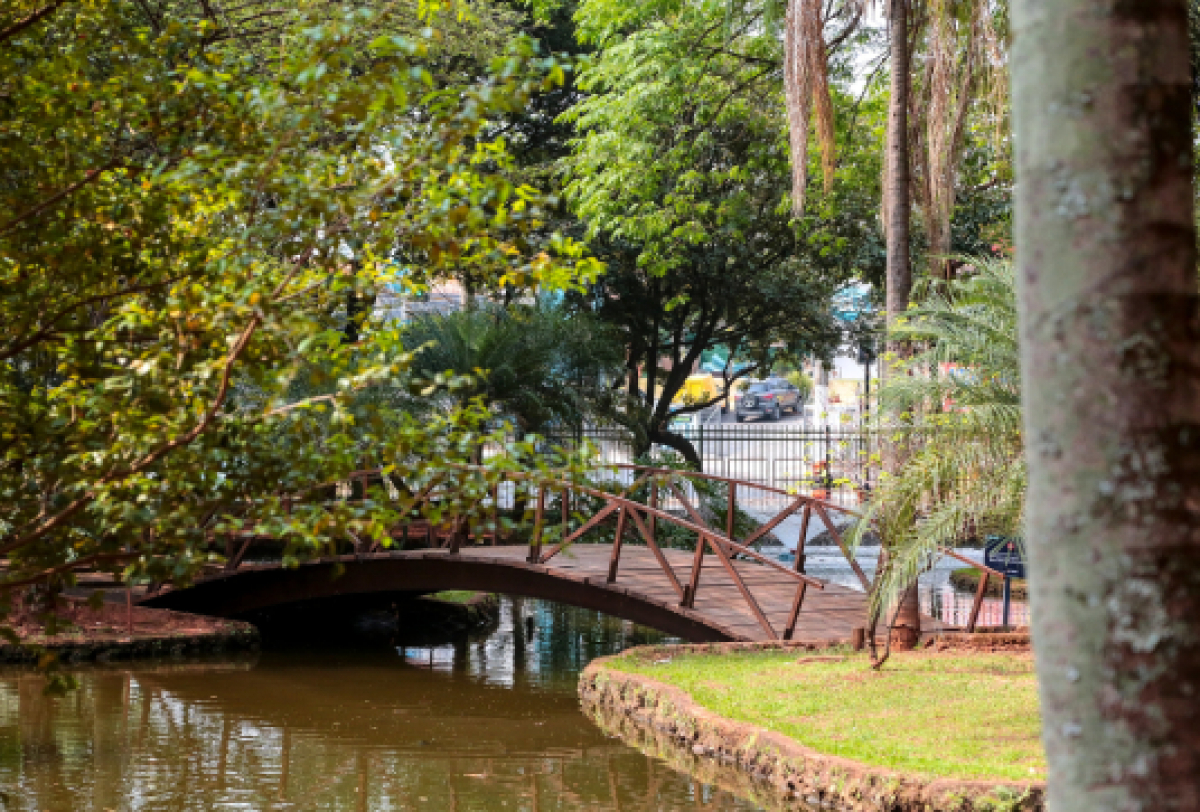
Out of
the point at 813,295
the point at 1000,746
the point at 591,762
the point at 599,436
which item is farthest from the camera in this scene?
the point at 813,295

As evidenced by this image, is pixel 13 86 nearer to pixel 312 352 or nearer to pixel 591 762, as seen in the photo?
pixel 312 352

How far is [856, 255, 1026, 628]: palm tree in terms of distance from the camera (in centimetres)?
874

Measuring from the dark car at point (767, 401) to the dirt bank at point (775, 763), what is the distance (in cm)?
3286

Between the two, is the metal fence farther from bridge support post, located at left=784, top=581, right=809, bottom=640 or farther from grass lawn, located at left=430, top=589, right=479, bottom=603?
grass lawn, located at left=430, top=589, right=479, bottom=603

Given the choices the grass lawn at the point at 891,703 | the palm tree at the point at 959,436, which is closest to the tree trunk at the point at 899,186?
the grass lawn at the point at 891,703

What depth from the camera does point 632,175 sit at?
1694cm

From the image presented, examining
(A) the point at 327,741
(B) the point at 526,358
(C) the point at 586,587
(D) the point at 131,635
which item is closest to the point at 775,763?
(A) the point at 327,741

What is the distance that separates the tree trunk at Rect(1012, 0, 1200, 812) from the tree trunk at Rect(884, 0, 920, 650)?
358 inches

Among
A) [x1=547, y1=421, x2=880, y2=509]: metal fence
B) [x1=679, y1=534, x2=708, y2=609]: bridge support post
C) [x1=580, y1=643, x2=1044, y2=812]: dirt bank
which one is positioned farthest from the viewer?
[x1=547, y1=421, x2=880, y2=509]: metal fence

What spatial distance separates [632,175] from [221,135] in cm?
1267

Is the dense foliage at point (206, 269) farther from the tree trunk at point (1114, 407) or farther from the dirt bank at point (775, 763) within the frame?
the dirt bank at point (775, 763)

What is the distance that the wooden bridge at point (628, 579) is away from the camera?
37.3ft

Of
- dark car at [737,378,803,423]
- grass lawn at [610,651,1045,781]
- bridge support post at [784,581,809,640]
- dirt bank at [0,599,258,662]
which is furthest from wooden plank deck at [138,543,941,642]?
dark car at [737,378,803,423]

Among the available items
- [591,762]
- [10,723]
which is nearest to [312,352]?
[591,762]
